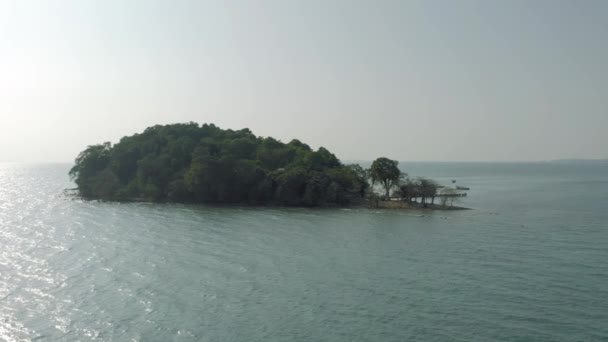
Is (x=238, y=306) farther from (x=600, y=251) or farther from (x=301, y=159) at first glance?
(x=301, y=159)

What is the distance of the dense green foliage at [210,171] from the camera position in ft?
251

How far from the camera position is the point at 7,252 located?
39219 mm

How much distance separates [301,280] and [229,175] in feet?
161

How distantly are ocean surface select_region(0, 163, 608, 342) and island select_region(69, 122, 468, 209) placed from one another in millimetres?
19373

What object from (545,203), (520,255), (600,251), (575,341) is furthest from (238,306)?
(545,203)

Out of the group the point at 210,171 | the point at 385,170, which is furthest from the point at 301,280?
the point at 385,170

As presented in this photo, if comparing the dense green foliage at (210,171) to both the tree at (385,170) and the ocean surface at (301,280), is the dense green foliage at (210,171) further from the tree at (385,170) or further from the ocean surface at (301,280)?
the ocean surface at (301,280)

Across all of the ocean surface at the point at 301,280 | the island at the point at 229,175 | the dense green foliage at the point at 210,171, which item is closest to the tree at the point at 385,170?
the island at the point at 229,175

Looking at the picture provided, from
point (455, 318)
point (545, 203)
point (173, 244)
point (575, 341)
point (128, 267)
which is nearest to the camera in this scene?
point (575, 341)

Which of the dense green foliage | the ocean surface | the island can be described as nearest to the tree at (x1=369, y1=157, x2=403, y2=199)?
the island

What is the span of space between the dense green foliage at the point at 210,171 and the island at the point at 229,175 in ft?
0.55

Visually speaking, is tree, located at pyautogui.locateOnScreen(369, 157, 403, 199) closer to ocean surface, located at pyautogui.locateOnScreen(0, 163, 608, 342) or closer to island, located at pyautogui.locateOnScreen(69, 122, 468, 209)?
island, located at pyautogui.locateOnScreen(69, 122, 468, 209)

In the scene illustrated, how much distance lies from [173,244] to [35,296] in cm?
1609

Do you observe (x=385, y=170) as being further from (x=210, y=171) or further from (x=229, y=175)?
(x=210, y=171)
